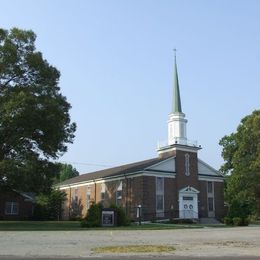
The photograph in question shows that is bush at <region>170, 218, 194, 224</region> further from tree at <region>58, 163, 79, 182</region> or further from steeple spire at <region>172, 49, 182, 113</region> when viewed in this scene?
tree at <region>58, 163, 79, 182</region>

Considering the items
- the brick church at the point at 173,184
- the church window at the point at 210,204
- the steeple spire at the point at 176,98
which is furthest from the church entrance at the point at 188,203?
the steeple spire at the point at 176,98

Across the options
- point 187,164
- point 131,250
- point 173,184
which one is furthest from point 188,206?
point 131,250

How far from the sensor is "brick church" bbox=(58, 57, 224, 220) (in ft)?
195

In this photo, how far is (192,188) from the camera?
62750mm

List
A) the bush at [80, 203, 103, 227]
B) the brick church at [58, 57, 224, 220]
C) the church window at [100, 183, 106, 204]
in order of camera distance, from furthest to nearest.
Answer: the church window at [100, 183, 106, 204] < the brick church at [58, 57, 224, 220] < the bush at [80, 203, 103, 227]

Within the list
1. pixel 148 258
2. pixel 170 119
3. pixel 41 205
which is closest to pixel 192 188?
pixel 170 119

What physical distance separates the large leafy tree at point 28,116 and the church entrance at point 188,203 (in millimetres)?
18287

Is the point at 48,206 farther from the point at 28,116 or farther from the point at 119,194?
the point at 28,116

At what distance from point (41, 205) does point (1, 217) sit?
6.13 m

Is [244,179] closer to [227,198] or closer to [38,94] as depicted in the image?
[227,198]

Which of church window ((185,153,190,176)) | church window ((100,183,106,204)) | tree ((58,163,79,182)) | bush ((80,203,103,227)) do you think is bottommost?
bush ((80,203,103,227))

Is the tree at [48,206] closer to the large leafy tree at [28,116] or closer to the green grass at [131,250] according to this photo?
the large leafy tree at [28,116]

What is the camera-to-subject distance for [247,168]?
60.2 meters

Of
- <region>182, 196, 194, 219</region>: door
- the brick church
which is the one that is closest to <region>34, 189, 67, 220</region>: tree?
the brick church
